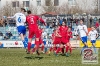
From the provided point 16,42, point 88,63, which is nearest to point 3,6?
point 16,42

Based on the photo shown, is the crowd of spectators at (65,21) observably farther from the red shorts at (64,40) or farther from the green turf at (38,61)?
the green turf at (38,61)

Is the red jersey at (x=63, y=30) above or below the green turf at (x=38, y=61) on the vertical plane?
above

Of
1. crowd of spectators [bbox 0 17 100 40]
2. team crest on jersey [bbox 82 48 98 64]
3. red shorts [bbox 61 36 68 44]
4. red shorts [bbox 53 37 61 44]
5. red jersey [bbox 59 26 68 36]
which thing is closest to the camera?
team crest on jersey [bbox 82 48 98 64]

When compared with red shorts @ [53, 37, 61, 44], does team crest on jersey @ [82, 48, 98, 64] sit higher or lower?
higher

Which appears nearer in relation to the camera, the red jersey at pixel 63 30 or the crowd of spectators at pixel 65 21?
the red jersey at pixel 63 30

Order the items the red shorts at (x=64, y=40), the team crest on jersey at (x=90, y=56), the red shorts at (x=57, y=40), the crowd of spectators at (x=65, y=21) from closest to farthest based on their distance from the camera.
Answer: the team crest on jersey at (x=90, y=56) → the red shorts at (x=64, y=40) → the red shorts at (x=57, y=40) → the crowd of spectators at (x=65, y=21)

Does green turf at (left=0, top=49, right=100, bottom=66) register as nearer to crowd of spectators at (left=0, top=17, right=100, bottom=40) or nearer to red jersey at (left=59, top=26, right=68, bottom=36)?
red jersey at (left=59, top=26, right=68, bottom=36)

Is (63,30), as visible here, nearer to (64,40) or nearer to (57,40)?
(64,40)

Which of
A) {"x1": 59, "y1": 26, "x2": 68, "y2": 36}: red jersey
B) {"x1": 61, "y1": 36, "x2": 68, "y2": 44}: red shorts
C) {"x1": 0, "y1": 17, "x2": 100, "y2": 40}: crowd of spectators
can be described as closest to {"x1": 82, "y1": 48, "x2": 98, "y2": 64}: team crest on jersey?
{"x1": 61, "y1": 36, "x2": 68, "y2": 44}: red shorts

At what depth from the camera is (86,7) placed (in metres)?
70.5

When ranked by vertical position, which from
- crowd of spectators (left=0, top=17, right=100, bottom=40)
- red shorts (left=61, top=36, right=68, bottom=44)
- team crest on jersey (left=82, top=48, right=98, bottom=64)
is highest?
team crest on jersey (left=82, top=48, right=98, bottom=64)

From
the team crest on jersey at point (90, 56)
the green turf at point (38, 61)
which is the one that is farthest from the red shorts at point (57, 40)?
the team crest on jersey at point (90, 56)

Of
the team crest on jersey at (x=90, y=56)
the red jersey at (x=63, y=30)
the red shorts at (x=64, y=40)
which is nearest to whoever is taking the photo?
the team crest on jersey at (x=90, y=56)

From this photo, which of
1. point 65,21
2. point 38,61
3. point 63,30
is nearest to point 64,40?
point 63,30
